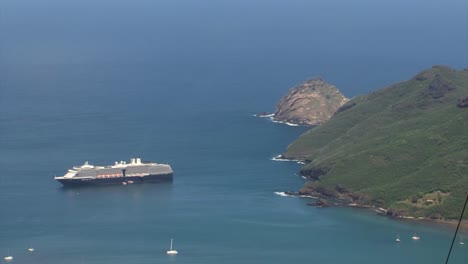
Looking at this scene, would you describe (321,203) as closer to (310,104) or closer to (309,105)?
(309,105)

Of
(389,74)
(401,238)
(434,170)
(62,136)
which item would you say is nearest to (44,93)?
(62,136)

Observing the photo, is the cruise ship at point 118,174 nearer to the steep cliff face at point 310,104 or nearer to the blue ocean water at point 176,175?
the blue ocean water at point 176,175

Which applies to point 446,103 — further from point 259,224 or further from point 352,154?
point 259,224

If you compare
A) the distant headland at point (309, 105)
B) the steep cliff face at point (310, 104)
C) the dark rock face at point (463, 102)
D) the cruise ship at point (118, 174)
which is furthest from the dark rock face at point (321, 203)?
the steep cliff face at point (310, 104)

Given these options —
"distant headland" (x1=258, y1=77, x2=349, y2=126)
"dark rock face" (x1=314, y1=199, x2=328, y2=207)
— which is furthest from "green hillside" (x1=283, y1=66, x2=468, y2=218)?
"distant headland" (x1=258, y1=77, x2=349, y2=126)

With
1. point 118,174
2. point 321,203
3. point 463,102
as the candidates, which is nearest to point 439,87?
point 463,102

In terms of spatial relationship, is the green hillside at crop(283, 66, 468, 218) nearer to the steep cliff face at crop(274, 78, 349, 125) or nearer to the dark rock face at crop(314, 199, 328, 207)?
the dark rock face at crop(314, 199, 328, 207)
